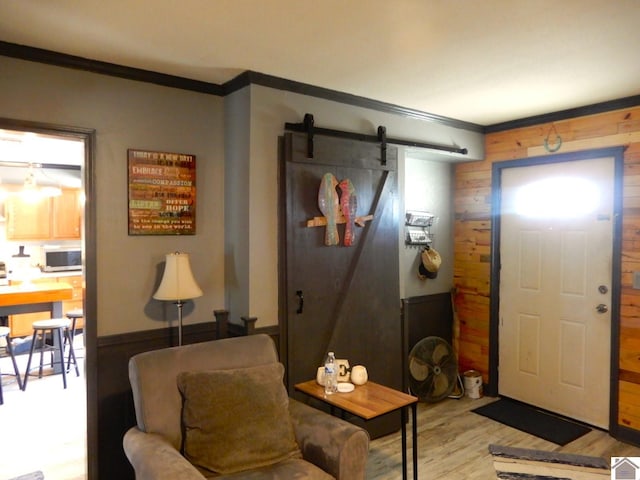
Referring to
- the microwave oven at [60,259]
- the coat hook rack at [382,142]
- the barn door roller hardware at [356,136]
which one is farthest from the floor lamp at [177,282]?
the microwave oven at [60,259]

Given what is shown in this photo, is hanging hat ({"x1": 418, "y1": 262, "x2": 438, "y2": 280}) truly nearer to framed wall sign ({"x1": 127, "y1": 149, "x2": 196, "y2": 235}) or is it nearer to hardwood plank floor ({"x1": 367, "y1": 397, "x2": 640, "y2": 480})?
hardwood plank floor ({"x1": 367, "y1": 397, "x2": 640, "y2": 480})

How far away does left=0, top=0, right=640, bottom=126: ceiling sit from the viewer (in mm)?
1954

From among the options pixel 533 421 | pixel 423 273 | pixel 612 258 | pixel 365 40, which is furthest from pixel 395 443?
pixel 365 40

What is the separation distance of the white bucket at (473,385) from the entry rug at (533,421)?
0.16m

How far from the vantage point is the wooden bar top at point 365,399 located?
2.30m

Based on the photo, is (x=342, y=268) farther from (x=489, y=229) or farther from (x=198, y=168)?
(x=489, y=229)

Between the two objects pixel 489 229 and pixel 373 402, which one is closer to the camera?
pixel 373 402

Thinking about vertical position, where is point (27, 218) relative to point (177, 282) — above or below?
above

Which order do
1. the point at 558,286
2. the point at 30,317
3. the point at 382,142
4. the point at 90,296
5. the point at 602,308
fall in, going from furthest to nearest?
the point at 30,317 < the point at 558,286 < the point at 602,308 < the point at 382,142 < the point at 90,296

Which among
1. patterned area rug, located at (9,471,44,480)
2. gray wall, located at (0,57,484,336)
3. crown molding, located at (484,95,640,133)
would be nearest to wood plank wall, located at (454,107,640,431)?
crown molding, located at (484,95,640,133)

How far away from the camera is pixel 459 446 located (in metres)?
Answer: 3.25

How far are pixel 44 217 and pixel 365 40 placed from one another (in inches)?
238

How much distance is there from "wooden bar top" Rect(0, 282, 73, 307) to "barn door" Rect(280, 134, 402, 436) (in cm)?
334

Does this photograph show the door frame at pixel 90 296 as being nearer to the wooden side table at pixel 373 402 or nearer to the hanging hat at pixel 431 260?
the wooden side table at pixel 373 402
